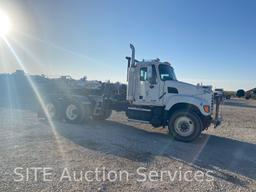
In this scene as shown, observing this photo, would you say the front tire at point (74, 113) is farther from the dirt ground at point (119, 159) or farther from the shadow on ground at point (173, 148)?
the dirt ground at point (119, 159)

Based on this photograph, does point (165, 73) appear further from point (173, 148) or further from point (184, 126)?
point (173, 148)

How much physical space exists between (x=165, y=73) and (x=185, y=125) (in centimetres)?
217

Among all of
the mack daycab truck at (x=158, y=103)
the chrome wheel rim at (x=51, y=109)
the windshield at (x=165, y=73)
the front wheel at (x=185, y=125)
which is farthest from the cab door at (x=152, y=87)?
the chrome wheel rim at (x=51, y=109)

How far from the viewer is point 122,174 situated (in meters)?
5.02

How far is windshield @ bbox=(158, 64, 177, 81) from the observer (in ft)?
30.1

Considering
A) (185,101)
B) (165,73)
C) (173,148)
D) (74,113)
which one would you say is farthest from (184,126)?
(74,113)

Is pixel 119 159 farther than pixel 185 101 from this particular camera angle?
No

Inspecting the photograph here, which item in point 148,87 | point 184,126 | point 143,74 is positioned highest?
point 143,74

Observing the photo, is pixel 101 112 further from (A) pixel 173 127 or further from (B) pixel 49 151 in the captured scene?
(B) pixel 49 151

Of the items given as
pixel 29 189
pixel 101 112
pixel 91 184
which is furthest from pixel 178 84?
pixel 29 189

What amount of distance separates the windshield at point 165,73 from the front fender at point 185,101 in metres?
0.81

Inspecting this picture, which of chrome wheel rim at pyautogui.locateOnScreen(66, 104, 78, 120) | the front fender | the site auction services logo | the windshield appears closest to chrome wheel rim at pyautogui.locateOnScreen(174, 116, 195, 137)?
the front fender

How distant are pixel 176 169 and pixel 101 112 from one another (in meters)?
6.03

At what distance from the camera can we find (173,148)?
24.5 feet
